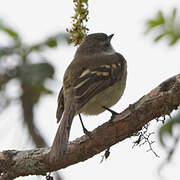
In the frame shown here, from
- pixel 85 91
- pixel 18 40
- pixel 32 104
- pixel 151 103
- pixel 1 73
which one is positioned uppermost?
pixel 18 40

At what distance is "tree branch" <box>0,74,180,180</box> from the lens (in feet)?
17.6

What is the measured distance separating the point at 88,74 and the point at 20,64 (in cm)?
160

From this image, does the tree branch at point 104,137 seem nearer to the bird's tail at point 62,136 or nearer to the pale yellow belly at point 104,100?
the bird's tail at point 62,136

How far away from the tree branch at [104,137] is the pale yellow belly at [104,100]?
853 millimetres

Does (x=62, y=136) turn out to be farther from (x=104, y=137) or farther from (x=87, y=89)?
(x=87, y=89)

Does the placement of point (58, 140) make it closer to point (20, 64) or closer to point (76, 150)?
point (76, 150)

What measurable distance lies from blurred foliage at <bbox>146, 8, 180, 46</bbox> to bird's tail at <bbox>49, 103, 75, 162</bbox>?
1697 millimetres

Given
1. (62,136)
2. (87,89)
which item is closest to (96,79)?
(87,89)

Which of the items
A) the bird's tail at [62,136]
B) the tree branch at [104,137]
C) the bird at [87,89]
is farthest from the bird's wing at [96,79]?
the tree branch at [104,137]

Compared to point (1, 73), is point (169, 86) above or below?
below

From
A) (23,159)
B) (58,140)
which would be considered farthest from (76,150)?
(23,159)

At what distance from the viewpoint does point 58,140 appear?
18.8ft

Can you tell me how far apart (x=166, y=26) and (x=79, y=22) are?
1946mm

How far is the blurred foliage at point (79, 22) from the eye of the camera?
219 inches
